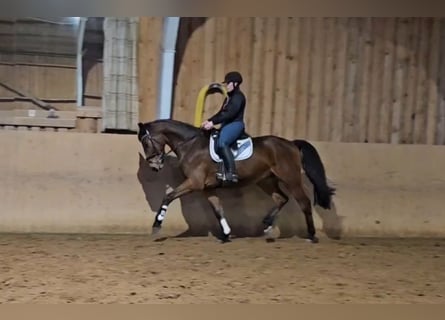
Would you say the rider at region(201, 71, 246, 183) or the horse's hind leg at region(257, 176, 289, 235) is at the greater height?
the rider at region(201, 71, 246, 183)

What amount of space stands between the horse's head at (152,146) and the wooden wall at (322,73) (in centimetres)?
25

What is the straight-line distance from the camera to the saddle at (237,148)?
11.3 ft

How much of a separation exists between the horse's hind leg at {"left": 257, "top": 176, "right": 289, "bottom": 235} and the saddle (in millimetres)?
252

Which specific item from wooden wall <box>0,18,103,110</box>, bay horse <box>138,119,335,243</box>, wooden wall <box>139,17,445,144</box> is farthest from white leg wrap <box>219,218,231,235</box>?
wooden wall <box>0,18,103,110</box>

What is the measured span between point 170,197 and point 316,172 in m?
0.87

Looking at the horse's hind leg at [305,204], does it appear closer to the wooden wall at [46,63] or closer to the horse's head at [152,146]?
the horse's head at [152,146]

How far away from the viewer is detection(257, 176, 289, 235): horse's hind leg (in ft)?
12.0

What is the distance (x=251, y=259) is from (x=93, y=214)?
110 centimetres

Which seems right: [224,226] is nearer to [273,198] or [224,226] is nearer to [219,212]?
[219,212]

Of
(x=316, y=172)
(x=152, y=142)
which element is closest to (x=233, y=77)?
(x=152, y=142)

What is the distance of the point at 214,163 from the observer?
11.4 ft

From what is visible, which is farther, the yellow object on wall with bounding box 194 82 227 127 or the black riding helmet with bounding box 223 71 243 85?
the yellow object on wall with bounding box 194 82 227 127

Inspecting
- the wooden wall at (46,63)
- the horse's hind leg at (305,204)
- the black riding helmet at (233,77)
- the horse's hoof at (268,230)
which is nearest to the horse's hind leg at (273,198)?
the horse's hoof at (268,230)

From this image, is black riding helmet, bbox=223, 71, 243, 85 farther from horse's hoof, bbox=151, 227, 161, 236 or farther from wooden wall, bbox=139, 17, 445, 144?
horse's hoof, bbox=151, 227, 161, 236
